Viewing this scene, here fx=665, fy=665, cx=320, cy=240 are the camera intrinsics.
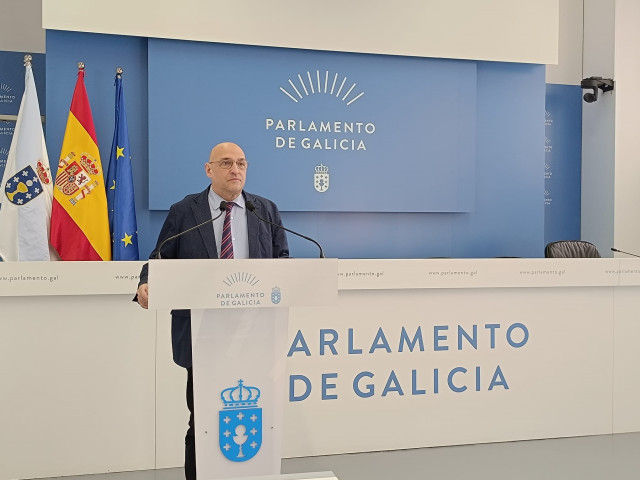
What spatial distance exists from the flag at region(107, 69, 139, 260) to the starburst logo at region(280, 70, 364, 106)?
46.9 inches

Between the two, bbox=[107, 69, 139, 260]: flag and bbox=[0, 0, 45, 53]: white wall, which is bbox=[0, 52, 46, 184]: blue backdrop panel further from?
bbox=[107, 69, 139, 260]: flag

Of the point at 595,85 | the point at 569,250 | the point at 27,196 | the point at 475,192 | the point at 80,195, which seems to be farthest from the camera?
the point at 595,85

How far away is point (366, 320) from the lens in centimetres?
379

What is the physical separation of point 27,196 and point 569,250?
3.77 m

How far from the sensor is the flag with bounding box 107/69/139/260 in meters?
4.34

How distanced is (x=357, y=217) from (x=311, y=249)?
43 centimetres

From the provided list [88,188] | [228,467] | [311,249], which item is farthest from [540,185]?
[228,467]

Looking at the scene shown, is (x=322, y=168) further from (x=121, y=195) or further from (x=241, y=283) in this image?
(x=241, y=283)

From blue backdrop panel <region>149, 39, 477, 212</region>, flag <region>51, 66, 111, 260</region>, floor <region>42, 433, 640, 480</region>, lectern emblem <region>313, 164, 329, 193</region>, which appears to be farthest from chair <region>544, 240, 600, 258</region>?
flag <region>51, 66, 111, 260</region>

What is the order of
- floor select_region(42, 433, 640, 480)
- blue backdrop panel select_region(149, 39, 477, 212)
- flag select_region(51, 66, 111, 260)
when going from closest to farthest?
floor select_region(42, 433, 640, 480) < flag select_region(51, 66, 111, 260) < blue backdrop panel select_region(149, 39, 477, 212)

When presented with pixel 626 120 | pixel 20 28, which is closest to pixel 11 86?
pixel 20 28

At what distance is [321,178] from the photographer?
500 cm

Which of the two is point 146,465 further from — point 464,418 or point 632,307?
point 632,307

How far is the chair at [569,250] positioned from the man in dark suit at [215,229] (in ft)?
9.19
